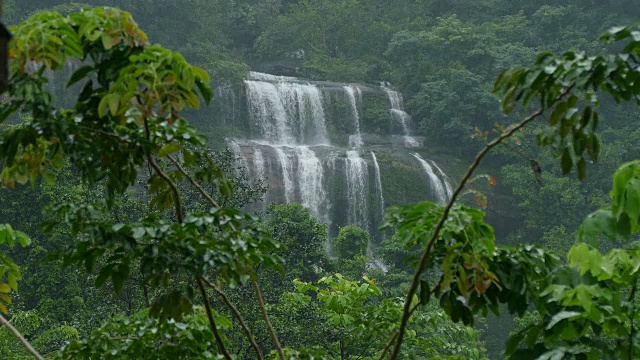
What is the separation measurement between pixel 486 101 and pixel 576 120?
2209 centimetres

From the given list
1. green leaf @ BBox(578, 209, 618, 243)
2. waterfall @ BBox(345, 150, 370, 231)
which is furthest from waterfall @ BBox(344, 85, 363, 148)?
green leaf @ BBox(578, 209, 618, 243)

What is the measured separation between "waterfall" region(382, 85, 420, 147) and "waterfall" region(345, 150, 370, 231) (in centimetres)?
348

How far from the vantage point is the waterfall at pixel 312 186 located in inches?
792

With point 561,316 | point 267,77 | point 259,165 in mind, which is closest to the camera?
point 561,316

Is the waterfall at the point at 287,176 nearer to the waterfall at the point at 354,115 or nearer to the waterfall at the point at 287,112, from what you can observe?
the waterfall at the point at 287,112

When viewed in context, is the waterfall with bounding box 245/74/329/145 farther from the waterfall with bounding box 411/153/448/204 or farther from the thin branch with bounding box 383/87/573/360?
the thin branch with bounding box 383/87/573/360

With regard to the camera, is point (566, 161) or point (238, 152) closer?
point (566, 161)

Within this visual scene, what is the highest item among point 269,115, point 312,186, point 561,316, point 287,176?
point 561,316

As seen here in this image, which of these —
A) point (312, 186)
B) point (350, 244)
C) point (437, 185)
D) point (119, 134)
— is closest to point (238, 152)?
point (312, 186)

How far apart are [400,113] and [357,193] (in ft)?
15.0

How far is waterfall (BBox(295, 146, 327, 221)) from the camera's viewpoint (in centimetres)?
2012

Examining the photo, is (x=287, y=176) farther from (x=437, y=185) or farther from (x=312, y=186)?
(x=437, y=185)

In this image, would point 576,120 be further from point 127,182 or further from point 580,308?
point 127,182

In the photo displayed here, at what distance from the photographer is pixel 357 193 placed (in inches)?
800
